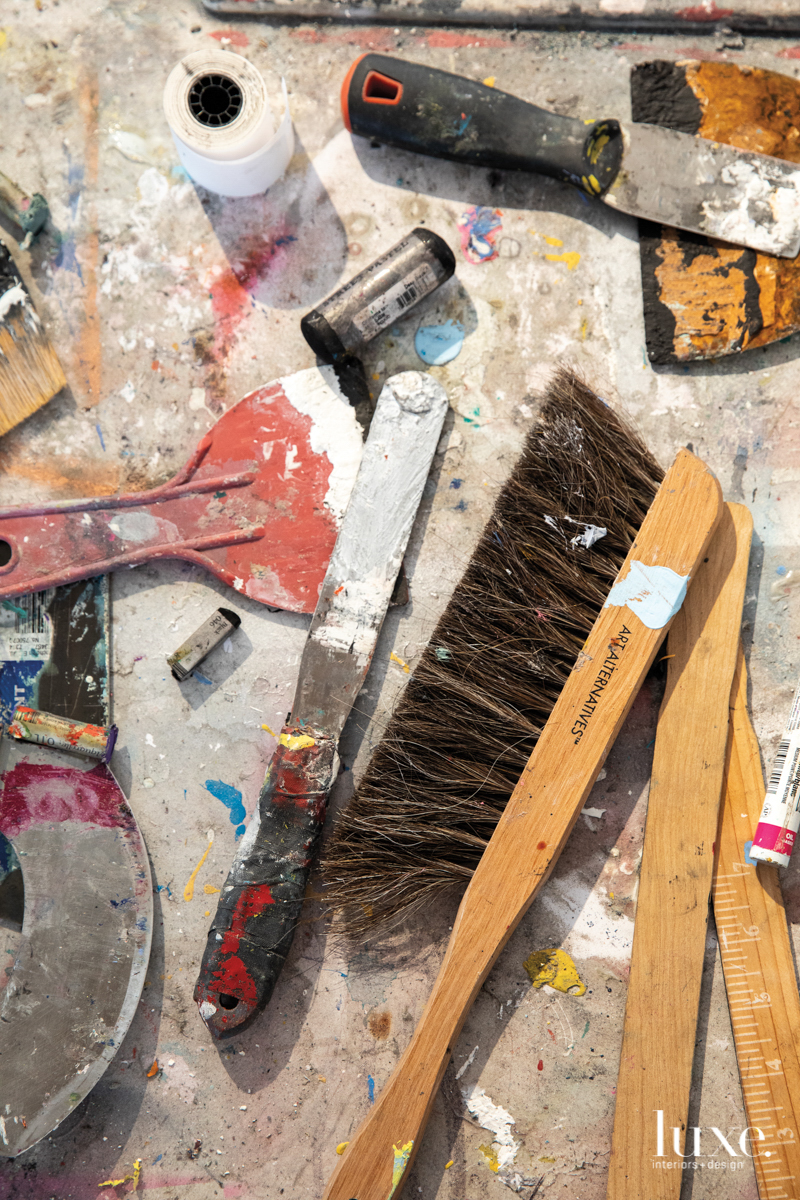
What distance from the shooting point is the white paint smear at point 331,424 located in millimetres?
2105

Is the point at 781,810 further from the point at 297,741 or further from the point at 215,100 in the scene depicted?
the point at 215,100

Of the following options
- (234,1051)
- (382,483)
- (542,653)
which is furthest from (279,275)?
(234,1051)

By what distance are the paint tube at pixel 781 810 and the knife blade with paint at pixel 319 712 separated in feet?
3.36

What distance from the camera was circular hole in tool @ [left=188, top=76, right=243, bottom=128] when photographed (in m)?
2.00

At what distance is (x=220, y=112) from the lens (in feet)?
6.67

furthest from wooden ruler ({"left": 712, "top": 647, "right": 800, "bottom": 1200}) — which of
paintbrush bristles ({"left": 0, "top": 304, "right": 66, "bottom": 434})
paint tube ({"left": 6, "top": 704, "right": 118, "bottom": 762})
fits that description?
paintbrush bristles ({"left": 0, "top": 304, "right": 66, "bottom": 434})

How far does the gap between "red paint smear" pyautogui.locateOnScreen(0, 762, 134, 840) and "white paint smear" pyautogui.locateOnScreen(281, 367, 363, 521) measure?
96 cm

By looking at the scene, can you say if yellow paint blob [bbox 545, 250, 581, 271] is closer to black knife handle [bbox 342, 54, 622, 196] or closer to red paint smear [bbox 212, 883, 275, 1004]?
black knife handle [bbox 342, 54, 622, 196]

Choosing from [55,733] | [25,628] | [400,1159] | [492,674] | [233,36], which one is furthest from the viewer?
[233,36]

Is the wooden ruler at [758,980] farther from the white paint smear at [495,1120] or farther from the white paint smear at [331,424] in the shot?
the white paint smear at [331,424]

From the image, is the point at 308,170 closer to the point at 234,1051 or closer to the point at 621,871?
the point at 621,871

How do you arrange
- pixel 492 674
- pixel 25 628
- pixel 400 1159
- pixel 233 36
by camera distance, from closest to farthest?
pixel 400 1159 < pixel 492 674 < pixel 25 628 < pixel 233 36

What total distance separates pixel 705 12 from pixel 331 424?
1.55m

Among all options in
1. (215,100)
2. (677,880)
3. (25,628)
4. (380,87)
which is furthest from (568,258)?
(25,628)
